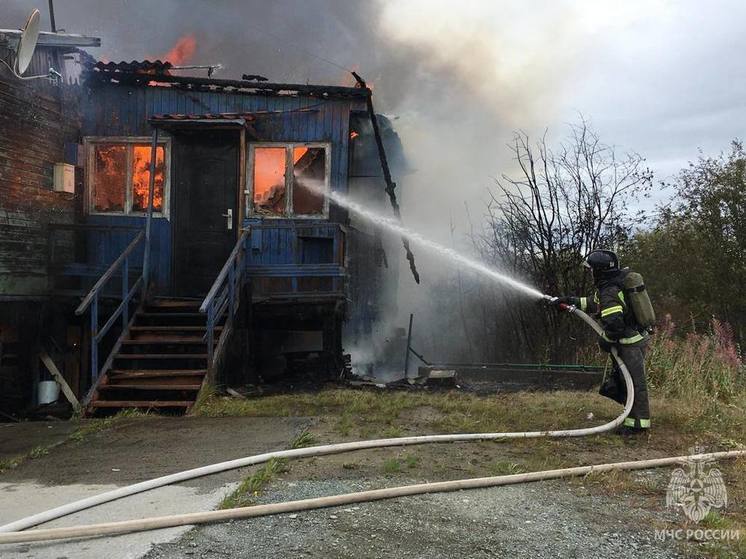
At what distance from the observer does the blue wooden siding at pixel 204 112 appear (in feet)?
30.9

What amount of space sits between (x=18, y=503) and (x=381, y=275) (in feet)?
37.9

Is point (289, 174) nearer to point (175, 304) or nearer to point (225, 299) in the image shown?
point (225, 299)

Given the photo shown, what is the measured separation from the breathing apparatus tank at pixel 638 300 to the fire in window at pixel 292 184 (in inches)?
205

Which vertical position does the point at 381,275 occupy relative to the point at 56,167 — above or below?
below

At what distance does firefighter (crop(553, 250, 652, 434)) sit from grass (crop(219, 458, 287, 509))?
336 centimetres

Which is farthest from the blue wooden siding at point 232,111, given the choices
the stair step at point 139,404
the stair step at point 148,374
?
the stair step at point 139,404

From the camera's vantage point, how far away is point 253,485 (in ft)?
12.4

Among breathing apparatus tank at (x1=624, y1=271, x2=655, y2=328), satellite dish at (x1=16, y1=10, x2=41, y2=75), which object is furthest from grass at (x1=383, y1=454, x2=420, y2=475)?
satellite dish at (x1=16, y1=10, x2=41, y2=75)

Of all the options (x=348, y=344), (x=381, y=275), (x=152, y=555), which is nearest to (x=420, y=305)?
(x=381, y=275)

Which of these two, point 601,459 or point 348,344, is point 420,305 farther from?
point 601,459

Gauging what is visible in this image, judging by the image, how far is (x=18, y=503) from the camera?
3658mm

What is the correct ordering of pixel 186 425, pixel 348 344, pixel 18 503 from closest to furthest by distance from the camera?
pixel 18 503 → pixel 186 425 → pixel 348 344

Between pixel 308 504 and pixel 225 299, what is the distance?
514 centimetres

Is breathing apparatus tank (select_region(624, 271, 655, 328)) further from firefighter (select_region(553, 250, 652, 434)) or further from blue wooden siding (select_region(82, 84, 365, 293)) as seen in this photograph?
blue wooden siding (select_region(82, 84, 365, 293))
